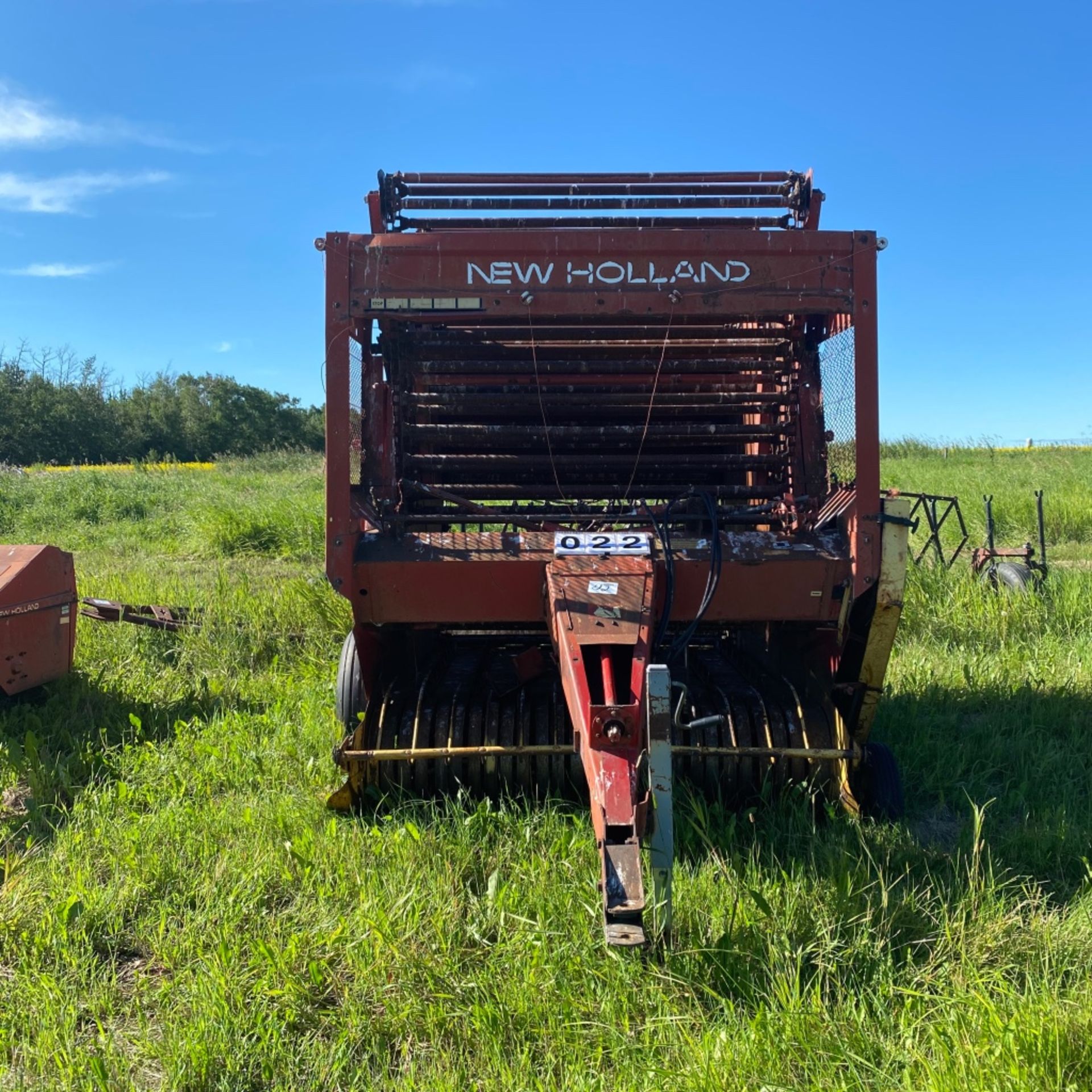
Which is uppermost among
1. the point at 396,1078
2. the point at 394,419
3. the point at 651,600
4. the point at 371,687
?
the point at 394,419

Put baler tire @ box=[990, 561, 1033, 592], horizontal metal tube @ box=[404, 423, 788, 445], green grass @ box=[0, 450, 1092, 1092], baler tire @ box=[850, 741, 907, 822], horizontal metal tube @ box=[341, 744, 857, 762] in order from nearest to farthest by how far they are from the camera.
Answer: green grass @ box=[0, 450, 1092, 1092] → horizontal metal tube @ box=[341, 744, 857, 762] → baler tire @ box=[850, 741, 907, 822] → horizontal metal tube @ box=[404, 423, 788, 445] → baler tire @ box=[990, 561, 1033, 592]

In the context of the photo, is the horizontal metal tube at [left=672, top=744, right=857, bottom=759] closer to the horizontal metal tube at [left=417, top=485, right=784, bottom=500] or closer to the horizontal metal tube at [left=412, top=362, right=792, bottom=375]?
the horizontal metal tube at [left=417, top=485, right=784, bottom=500]

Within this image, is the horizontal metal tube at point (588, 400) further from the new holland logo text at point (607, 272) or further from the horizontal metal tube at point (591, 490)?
the new holland logo text at point (607, 272)

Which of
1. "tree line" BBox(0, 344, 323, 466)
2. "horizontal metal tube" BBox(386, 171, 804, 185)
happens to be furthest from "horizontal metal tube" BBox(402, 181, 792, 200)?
"tree line" BBox(0, 344, 323, 466)

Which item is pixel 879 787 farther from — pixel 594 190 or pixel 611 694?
pixel 594 190

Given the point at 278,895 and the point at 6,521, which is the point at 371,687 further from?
the point at 6,521

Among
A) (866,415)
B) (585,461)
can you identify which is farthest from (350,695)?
(866,415)

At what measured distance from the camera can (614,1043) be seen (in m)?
2.21

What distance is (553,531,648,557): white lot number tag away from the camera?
3.44 meters

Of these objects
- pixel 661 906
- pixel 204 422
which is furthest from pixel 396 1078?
pixel 204 422

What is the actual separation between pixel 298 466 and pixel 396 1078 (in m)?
20.5

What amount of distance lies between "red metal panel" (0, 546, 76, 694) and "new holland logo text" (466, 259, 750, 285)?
113 inches

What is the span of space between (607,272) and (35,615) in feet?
11.3

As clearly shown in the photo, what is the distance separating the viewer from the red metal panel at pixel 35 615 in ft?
14.9
